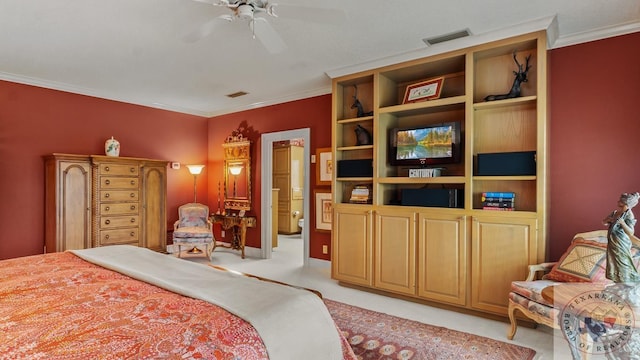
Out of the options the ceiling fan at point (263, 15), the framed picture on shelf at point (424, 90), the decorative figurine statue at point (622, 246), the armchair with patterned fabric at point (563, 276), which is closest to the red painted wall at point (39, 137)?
the ceiling fan at point (263, 15)

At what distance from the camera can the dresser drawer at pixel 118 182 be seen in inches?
185

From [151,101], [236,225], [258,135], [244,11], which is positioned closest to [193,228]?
[236,225]

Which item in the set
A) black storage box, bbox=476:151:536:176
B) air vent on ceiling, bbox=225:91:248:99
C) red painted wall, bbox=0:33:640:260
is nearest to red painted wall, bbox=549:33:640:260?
red painted wall, bbox=0:33:640:260

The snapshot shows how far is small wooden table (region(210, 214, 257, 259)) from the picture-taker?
5.58m

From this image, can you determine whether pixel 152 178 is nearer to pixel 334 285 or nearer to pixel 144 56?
pixel 144 56

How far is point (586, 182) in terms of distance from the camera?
305cm

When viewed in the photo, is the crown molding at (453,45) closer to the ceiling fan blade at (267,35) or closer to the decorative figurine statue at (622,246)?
the ceiling fan blade at (267,35)

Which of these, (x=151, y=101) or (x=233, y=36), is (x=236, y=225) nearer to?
(x=151, y=101)

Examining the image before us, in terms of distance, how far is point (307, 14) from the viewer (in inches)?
101

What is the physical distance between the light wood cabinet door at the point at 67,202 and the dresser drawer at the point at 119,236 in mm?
175

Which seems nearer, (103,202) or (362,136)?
(362,136)

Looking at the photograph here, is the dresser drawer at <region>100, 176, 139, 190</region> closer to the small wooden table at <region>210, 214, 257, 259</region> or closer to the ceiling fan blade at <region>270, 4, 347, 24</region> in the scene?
the small wooden table at <region>210, 214, 257, 259</region>

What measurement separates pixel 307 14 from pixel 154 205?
3946 millimetres

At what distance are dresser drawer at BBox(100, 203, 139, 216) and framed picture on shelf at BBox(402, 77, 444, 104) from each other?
158 inches
